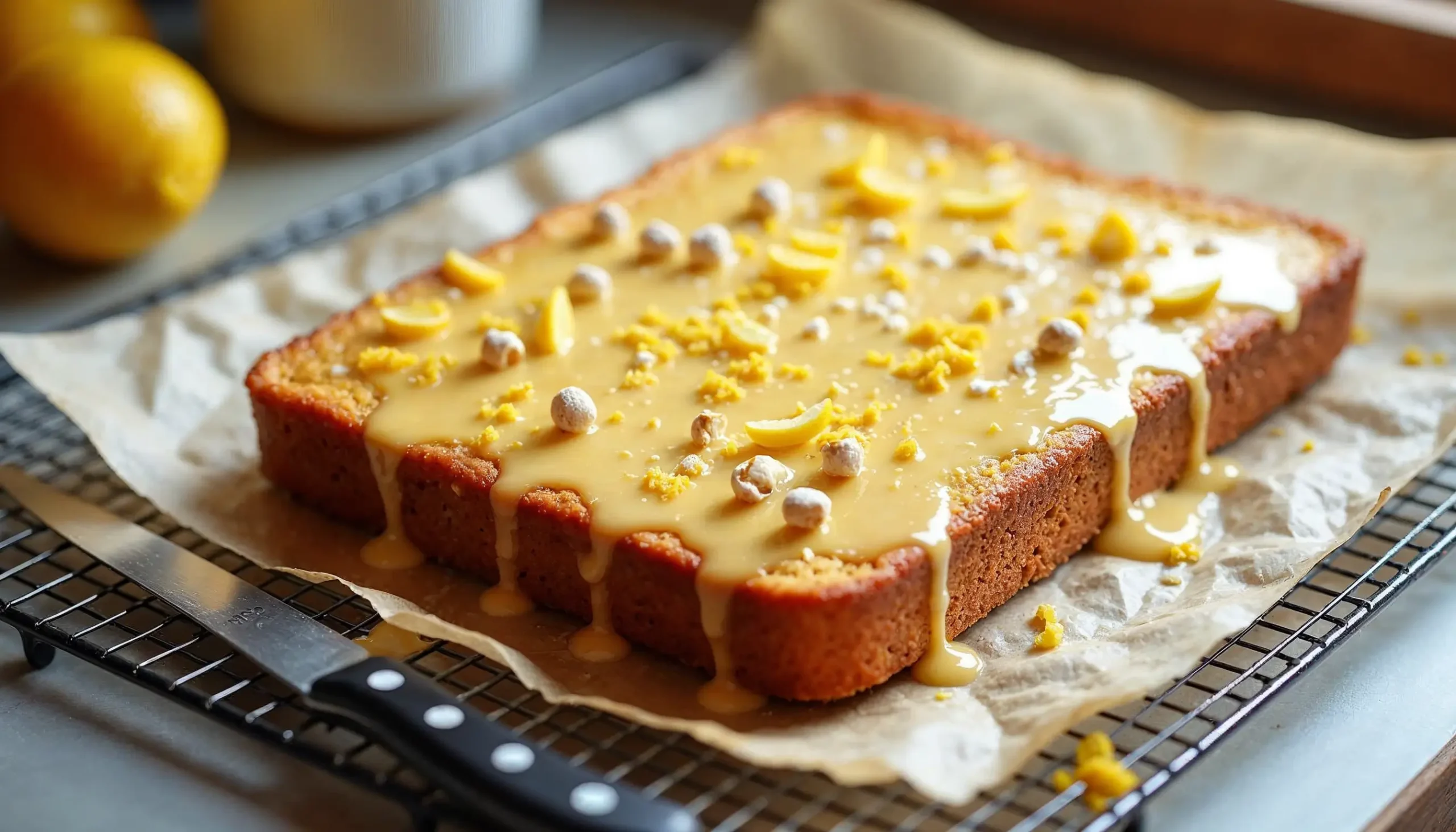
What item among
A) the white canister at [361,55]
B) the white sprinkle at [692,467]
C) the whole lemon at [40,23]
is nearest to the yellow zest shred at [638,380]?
the white sprinkle at [692,467]

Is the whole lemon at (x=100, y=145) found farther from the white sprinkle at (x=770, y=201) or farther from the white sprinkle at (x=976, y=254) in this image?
the white sprinkle at (x=976, y=254)

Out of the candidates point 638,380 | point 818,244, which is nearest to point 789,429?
point 638,380

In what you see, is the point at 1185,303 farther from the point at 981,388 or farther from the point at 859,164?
the point at 859,164

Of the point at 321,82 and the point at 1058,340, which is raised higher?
the point at 1058,340

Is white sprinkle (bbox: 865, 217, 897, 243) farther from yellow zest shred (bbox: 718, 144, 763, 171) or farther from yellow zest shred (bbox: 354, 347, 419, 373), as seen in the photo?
yellow zest shred (bbox: 354, 347, 419, 373)

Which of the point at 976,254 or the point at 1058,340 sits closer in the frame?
the point at 1058,340

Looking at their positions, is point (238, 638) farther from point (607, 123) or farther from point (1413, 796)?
point (607, 123)

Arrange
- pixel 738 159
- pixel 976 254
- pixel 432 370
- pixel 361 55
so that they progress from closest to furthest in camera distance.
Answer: pixel 432 370
pixel 976 254
pixel 738 159
pixel 361 55
